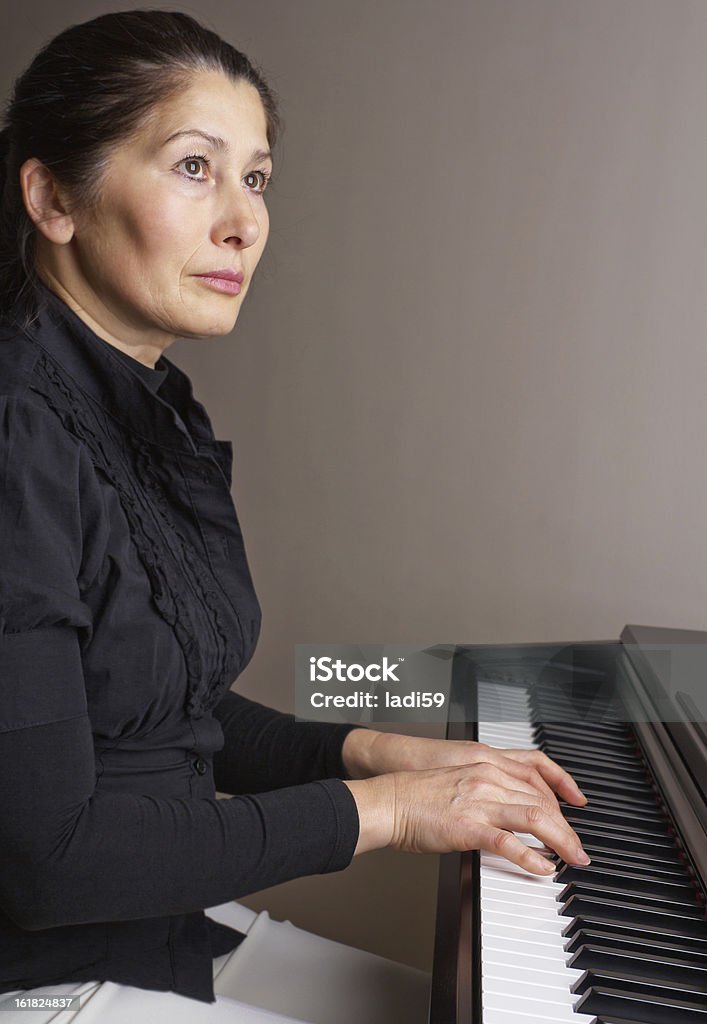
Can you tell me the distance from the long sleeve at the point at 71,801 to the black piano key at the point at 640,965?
0.24m

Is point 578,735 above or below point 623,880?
above

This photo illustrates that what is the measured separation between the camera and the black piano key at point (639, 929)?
85 cm

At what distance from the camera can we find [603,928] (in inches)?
33.9

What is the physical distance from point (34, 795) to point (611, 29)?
71.4 inches

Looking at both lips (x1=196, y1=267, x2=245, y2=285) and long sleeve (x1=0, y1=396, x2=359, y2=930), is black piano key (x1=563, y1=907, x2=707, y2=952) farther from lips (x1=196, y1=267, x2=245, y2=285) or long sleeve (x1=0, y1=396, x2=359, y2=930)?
lips (x1=196, y1=267, x2=245, y2=285)

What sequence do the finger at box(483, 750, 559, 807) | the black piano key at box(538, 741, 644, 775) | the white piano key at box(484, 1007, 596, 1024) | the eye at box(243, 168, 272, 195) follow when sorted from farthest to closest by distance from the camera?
1. the black piano key at box(538, 741, 644, 775)
2. the eye at box(243, 168, 272, 195)
3. the finger at box(483, 750, 559, 807)
4. the white piano key at box(484, 1007, 596, 1024)

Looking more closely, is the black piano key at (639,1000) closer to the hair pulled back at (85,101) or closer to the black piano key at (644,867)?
the black piano key at (644,867)

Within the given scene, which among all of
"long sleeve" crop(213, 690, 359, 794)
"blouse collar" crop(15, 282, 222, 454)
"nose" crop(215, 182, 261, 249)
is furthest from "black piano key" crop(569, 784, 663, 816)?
"nose" crop(215, 182, 261, 249)

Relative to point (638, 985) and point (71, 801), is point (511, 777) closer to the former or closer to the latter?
point (638, 985)

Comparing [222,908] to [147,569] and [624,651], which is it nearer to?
[147,569]

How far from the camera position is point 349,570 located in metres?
2.29

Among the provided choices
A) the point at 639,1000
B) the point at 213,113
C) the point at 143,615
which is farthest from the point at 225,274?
the point at 639,1000

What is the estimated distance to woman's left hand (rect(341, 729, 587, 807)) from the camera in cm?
105

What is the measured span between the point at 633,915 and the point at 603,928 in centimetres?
4
